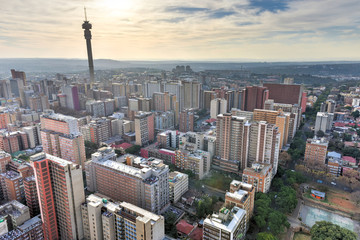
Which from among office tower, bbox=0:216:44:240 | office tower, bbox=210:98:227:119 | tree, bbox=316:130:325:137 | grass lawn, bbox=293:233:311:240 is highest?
office tower, bbox=210:98:227:119

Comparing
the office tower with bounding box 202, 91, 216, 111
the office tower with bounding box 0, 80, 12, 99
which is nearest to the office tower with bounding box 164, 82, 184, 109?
the office tower with bounding box 202, 91, 216, 111

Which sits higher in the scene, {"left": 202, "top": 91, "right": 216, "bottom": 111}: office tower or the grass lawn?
{"left": 202, "top": 91, "right": 216, "bottom": 111}: office tower

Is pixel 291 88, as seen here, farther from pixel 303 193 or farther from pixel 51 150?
pixel 51 150

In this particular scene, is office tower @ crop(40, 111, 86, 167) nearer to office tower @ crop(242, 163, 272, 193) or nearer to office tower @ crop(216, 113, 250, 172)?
office tower @ crop(216, 113, 250, 172)

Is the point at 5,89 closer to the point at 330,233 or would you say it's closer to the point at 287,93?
the point at 287,93

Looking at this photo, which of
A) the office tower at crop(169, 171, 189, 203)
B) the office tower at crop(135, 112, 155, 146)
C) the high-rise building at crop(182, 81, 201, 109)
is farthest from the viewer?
the high-rise building at crop(182, 81, 201, 109)

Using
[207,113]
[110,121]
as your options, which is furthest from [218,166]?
[207,113]
